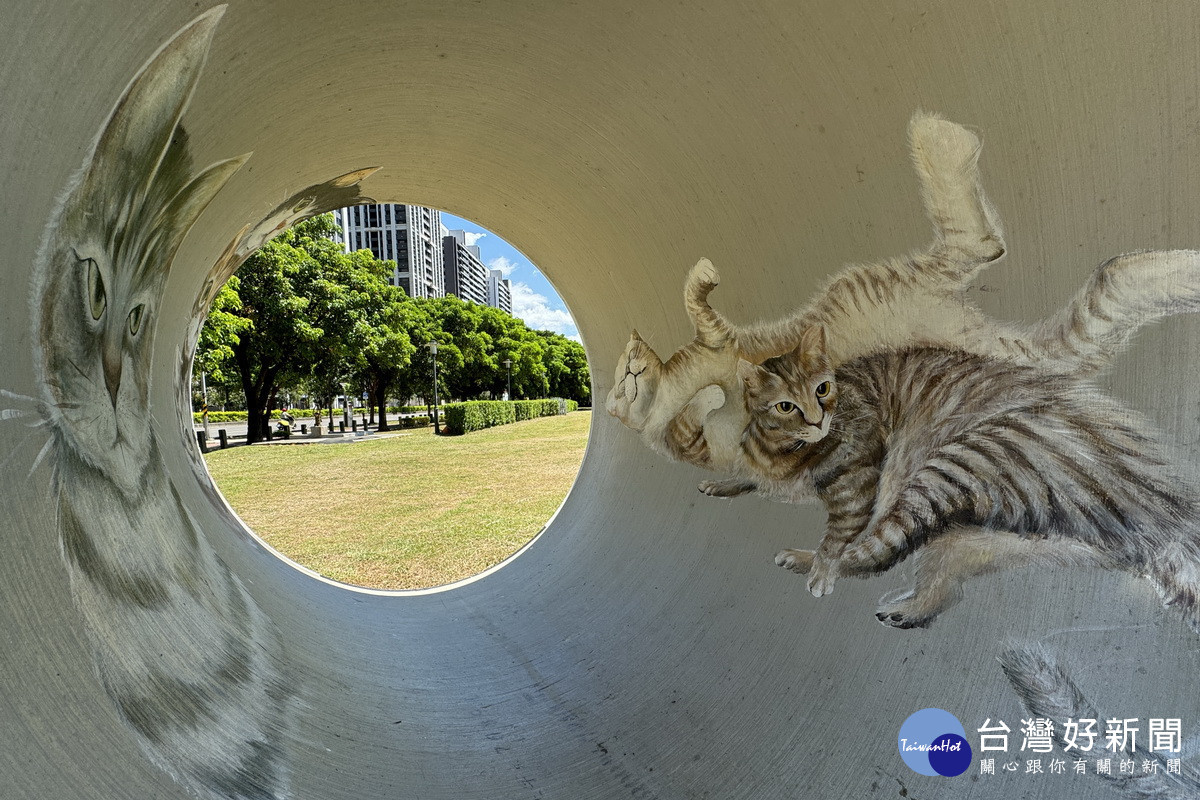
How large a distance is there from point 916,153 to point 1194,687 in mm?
2479

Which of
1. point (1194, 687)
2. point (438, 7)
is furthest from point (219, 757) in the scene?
point (1194, 687)

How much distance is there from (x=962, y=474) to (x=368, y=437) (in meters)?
27.0

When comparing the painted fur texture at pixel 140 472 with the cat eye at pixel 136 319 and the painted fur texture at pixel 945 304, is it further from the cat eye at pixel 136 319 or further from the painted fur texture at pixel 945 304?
the painted fur texture at pixel 945 304

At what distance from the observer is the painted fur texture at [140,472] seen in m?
1.91

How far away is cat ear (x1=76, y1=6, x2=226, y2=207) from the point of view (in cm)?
198

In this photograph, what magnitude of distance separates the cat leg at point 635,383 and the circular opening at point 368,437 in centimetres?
280

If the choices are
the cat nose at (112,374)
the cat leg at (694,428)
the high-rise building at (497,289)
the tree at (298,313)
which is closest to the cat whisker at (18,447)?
the cat nose at (112,374)

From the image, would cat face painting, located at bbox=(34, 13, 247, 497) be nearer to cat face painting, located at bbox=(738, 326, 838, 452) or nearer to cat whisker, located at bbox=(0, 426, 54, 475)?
cat whisker, located at bbox=(0, 426, 54, 475)

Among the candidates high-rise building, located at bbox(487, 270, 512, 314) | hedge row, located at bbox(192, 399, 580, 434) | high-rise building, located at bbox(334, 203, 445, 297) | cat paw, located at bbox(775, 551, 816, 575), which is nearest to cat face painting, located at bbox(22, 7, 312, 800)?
cat paw, located at bbox(775, 551, 816, 575)

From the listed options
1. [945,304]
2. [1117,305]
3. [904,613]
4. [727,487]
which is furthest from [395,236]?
[1117,305]

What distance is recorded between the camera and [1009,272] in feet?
9.94

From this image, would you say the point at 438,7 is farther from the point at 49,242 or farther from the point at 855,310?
the point at 855,310

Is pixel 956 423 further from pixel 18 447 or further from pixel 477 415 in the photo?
pixel 477 415

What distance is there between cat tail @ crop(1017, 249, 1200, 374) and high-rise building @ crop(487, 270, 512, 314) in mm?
155337
